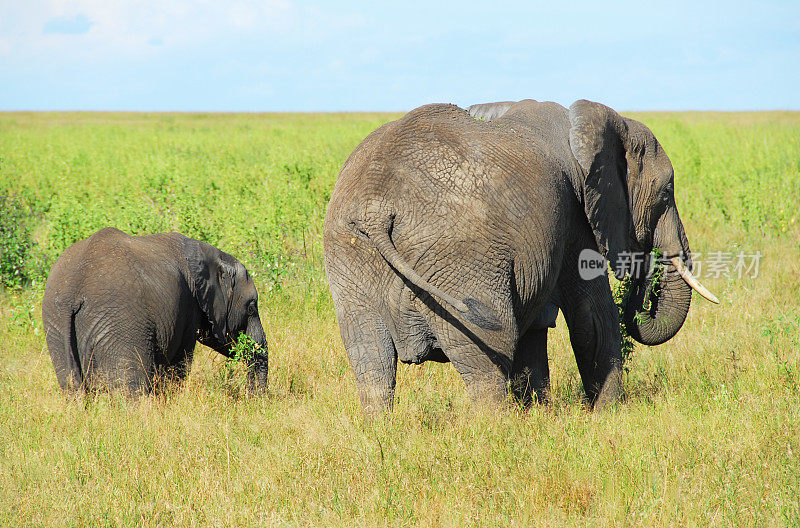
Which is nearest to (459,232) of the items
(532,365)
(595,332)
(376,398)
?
(376,398)

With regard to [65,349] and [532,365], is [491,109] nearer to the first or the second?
[532,365]

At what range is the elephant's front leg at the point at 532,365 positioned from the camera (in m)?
5.38

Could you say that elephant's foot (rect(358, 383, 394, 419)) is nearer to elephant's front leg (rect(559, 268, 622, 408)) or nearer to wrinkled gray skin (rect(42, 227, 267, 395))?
elephant's front leg (rect(559, 268, 622, 408))

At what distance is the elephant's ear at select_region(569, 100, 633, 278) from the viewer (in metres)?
4.51

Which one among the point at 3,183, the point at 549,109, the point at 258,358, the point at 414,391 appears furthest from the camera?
the point at 3,183

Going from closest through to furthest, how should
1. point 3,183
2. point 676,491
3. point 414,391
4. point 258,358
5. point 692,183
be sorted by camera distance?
point 676,491
point 414,391
point 258,358
point 3,183
point 692,183

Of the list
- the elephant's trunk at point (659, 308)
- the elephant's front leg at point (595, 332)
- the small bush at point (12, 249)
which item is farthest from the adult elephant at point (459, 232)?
the small bush at point (12, 249)

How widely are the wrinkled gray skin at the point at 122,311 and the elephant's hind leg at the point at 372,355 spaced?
2099 millimetres

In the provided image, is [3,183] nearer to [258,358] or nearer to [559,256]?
[258,358]

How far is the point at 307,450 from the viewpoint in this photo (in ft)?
14.6

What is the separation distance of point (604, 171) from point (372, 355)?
186 cm

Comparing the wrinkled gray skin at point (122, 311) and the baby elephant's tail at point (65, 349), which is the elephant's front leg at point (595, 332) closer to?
the wrinkled gray skin at point (122, 311)

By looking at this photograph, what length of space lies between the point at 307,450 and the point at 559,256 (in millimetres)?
1876

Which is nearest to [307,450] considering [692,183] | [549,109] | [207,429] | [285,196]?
[207,429]
